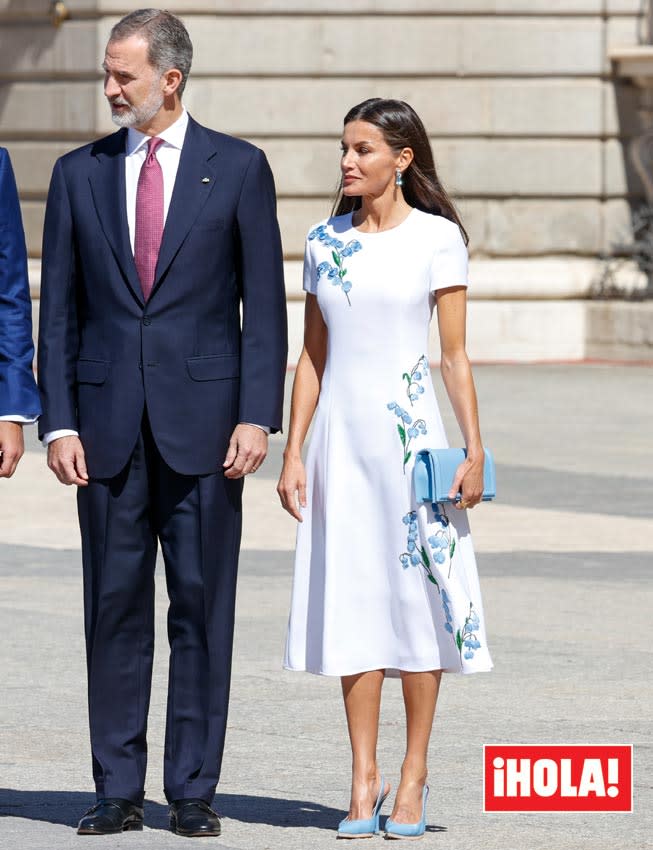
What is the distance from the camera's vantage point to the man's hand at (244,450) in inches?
216

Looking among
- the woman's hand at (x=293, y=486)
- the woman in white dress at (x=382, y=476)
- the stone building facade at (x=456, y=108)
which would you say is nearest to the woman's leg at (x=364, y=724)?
the woman in white dress at (x=382, y=476)

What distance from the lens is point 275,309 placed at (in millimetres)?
5547

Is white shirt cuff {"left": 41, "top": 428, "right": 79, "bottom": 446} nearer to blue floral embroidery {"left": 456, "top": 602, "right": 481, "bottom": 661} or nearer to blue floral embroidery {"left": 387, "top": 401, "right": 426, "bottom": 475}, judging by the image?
blue floral embroidery {"left": 387, "top": 401, "right": 426, "bottom": 475}

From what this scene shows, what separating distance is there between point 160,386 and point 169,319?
6.6 inches

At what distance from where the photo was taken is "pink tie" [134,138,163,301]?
552 centimetres

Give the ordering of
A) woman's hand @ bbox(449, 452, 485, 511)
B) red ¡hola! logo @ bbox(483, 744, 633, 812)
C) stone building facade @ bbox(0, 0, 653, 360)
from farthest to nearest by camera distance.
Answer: stone building facade @ bbox(0, 0, 653, 360)
red ¡hola! logo @ bbox(483, 744, 633, 812)
woman's hand @ bbox(449, 452, 485, 511)

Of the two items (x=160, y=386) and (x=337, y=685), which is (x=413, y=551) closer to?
(x=160, y=386)

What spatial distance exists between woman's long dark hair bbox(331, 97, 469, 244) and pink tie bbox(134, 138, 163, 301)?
49 centimetres

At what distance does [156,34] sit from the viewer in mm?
5438

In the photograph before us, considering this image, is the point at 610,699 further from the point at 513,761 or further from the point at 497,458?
the point at 497,458

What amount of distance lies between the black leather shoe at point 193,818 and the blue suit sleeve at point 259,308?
0.96 metres

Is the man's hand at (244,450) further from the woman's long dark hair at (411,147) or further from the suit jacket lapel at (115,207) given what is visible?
the woman's long dark hair at (411,147)

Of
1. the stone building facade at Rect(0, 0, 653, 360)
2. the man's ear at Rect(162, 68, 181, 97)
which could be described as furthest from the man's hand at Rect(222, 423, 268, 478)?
the stone building facade at Rect(0, 0, 653, 360)

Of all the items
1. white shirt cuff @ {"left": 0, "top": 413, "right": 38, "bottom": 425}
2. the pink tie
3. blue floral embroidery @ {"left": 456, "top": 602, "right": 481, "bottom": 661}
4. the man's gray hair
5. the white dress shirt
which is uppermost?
the man's gray hair
